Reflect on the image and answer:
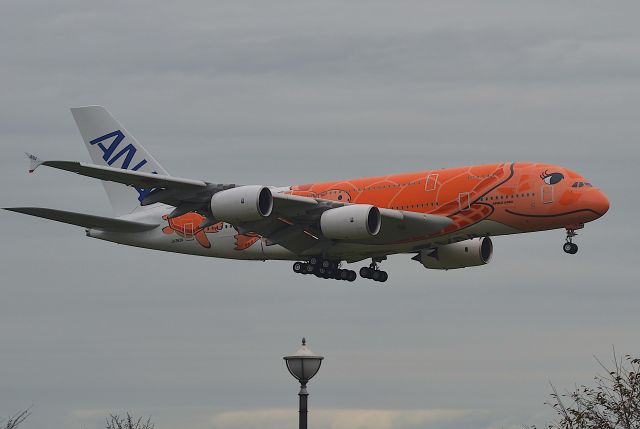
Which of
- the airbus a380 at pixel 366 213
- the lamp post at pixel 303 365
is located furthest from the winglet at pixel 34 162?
the lamp post at pixel 303 365

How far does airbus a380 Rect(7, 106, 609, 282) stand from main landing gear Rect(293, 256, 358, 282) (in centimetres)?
5

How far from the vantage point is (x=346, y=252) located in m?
A: 66.0

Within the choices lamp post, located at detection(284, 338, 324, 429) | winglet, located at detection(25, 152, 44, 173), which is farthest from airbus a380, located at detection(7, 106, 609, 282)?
lamp post, located at detection(284, 338, 324, 429)

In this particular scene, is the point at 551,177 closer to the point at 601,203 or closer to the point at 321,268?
the point at 601,203

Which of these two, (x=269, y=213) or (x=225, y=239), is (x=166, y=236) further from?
(x=269, y=213)

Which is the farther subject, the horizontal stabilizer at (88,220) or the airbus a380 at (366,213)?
the horizontal stabilizer at (88,220)

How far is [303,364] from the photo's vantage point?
32906 millimetres

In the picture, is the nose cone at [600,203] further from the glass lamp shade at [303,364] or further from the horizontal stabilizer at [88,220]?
the glass lamp shade at [303,364]

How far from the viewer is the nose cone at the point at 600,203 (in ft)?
202

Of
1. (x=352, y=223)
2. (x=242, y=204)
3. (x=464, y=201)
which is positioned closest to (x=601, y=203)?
(x=464, y=201)

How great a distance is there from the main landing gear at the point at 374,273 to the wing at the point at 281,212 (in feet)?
14.3

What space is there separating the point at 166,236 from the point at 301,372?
38.9 m

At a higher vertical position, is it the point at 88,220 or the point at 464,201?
the point at 88,220

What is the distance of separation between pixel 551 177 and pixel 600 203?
2.40 m
